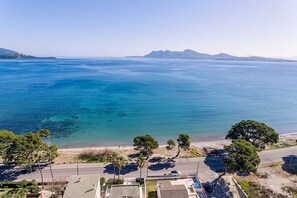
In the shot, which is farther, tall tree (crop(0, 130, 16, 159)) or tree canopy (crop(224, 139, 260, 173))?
tall tree (crop(0, 130, 16, 159))

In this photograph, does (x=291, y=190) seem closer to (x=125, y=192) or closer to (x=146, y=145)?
(x=146, y=145)

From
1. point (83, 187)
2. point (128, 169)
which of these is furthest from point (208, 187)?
point (83, 187)

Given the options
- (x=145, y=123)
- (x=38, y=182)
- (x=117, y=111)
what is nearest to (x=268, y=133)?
(x=145, y=123)

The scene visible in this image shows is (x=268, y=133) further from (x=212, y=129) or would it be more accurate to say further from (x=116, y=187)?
(x=116, y=187)

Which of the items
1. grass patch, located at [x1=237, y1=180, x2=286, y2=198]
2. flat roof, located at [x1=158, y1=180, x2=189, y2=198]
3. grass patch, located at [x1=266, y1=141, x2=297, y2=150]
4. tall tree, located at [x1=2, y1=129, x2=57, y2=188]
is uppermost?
tall tree, located at [x1=2, y1=129, x2=57, y2=188]

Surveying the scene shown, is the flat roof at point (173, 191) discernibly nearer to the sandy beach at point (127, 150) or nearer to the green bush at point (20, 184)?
the sandy beach at point (127, 150)

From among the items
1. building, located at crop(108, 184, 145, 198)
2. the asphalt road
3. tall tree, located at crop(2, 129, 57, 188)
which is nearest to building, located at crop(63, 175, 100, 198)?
building, located at crop(108, 184, 145, 198)

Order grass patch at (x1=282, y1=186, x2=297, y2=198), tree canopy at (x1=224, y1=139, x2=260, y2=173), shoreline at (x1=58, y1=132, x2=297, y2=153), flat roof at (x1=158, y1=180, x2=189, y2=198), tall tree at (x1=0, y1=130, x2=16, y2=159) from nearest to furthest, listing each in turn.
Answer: flat roof at (x1=158, y1=180, x2=189, y2=198)
grass patch at (x1=282, y1=186, x2=297, y2=198)
tree canopy at (x1=224, y1=139, x2=260, y2=173)
tall tree at (x1=0, y1=130, x2=16, y2=159)
shoreline at (x1=58, y1=132, x2=297, y2=153)

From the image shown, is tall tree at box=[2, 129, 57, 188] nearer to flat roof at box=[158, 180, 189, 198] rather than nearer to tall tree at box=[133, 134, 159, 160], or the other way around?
tall tree at box=[133, 134, 159, 160]
